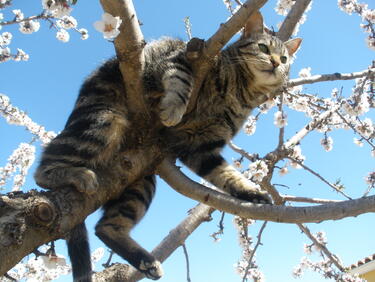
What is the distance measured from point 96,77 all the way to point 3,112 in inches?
140

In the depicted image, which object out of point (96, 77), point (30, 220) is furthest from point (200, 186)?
point (96, 77)

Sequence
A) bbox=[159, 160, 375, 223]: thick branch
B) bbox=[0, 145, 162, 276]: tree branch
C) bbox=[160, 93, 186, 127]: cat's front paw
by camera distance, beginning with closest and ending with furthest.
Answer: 1. bbox=[0, 145, 162, 276]: tree branch
2. bbox=[159, 160, 375, 223]: thick branch
3. bbox=[160, 93, 186, 127]: cat's front paw

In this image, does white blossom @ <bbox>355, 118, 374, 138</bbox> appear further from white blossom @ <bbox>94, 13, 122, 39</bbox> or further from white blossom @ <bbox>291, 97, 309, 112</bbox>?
white blossom @ <bbox>94, 13, 122, 39</bbox>

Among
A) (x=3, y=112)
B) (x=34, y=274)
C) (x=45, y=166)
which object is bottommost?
(x=45, y=166)

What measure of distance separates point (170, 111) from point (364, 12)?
4.03m

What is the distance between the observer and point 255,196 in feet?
7.05

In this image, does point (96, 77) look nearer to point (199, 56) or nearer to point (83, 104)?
point (83, 104)

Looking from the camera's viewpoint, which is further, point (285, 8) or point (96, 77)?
point (285, 8)

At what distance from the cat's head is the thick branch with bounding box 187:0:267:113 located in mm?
834

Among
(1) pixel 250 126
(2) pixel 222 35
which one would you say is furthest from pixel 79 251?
(1) pixel 250 126

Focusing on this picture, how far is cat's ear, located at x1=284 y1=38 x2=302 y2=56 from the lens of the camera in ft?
10.0

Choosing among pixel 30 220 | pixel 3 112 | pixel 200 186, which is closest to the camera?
pixel 30 220

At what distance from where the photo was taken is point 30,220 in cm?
139

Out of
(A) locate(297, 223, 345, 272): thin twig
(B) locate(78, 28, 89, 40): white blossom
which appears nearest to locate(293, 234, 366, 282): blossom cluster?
(A) locate(297, 223, 345, 272): thin twig
